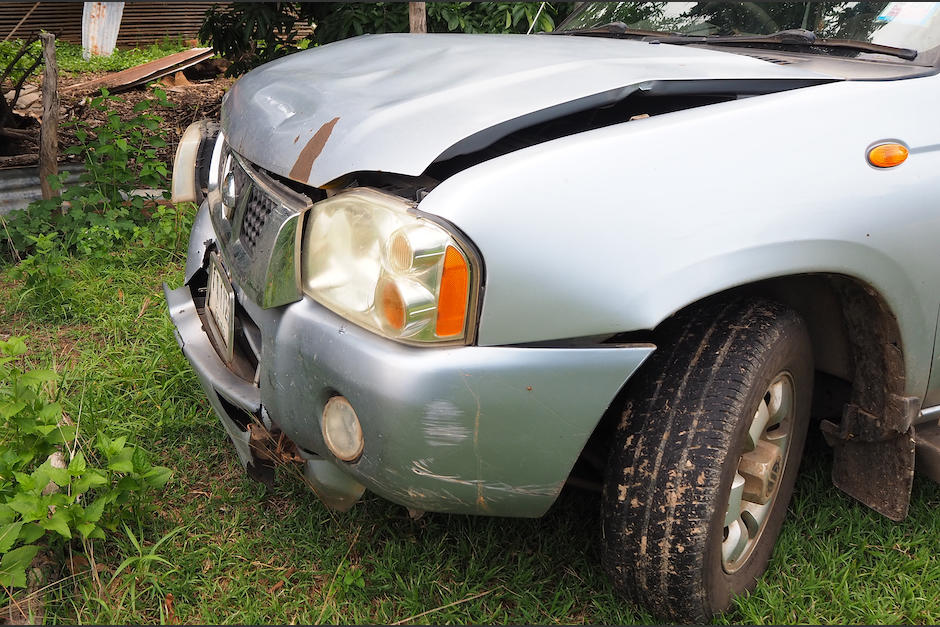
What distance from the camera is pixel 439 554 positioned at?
81.2 inches

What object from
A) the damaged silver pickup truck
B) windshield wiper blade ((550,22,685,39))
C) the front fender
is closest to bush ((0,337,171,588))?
the damaged silver pickup truck

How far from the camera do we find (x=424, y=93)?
1.74 meters

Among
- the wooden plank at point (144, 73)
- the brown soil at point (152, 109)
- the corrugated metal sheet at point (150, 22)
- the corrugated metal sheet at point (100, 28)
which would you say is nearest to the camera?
the brown soil at point (152, 109)

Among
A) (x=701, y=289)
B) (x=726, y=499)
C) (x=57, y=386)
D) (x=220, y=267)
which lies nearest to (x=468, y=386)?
(x=701, y=289)

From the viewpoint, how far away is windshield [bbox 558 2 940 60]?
201 centimetres

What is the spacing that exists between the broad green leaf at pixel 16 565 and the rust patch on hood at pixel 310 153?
1.07 metres

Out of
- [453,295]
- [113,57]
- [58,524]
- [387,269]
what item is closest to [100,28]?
[113,57]

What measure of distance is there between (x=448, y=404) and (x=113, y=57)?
11117mm

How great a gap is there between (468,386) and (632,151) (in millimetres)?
534

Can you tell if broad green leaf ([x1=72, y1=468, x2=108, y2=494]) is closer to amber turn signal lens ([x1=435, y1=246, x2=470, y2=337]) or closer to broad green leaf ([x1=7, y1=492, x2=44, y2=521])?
broad green leaf ([x1=7, y1=492, x2=44, y2=521])

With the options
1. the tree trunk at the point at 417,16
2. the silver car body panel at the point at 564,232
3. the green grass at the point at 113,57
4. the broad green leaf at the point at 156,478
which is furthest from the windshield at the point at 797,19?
the green grass at the point at 113,57

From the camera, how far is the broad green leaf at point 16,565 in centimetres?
183

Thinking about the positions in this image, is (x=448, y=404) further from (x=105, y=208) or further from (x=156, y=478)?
(x=105, y=208)

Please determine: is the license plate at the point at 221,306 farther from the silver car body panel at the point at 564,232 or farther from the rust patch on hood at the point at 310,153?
the rust patch on hood at the point at 310,153
